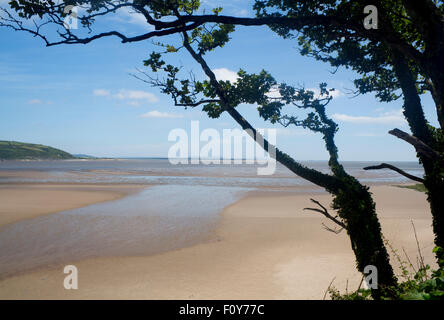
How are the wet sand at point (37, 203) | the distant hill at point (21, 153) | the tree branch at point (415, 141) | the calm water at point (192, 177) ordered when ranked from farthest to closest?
the distant hill at point (21, 153)
the calm water at point (192, 177)
the wet sand at point (37, 203)
the tree branch at point (415, 141)

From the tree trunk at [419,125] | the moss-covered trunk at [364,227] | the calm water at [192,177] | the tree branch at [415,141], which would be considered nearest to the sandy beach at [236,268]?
the moss-covered trunk at [364,227]

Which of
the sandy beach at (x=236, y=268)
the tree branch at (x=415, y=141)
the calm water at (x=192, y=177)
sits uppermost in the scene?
the tree branch at (x=415, y=141)

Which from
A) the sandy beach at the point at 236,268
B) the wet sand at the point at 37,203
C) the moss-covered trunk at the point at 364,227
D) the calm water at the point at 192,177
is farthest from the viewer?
the calm water at the point at 192,177

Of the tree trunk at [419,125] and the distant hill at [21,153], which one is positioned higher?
the distant hill at [21,153]

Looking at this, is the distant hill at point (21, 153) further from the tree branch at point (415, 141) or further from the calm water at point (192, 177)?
the tree branch at point (415, 141)

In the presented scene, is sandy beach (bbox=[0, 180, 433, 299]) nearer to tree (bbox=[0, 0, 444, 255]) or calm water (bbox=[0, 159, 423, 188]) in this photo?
tree (bbox=[0, 0, 444, 255])

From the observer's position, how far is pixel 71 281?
9875 mm

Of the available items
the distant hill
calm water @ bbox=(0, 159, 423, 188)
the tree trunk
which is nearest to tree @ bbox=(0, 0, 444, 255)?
the tree trunk

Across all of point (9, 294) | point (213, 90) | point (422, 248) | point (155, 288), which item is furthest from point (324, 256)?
point (9, 294)

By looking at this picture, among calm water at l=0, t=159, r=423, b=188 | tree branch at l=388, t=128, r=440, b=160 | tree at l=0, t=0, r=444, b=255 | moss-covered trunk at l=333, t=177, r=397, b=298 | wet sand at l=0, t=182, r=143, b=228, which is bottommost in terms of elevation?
wet sand at l=0, t=182, r=143, b=228

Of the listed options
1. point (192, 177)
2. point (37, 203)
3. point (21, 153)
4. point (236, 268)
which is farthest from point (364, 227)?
point (21, 153)

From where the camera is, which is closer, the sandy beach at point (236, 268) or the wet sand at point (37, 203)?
the sandy beach at point (236, 268)
